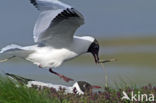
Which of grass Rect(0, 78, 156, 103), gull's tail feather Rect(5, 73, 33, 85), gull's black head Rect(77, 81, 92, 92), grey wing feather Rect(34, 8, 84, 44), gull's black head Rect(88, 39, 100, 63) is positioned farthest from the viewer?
gull's black head Rect(88, 39, 100, 63)

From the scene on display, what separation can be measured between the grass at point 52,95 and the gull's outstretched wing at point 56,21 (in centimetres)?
101

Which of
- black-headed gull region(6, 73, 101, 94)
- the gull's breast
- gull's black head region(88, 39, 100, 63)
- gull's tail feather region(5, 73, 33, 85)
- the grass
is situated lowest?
the grass

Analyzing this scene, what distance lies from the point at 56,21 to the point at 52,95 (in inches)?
56.1

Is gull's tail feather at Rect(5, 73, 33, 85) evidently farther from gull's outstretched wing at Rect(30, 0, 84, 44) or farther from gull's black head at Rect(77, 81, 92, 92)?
gull's black head at Rect(77, 81, 92, 92)

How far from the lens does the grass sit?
24.6 feet

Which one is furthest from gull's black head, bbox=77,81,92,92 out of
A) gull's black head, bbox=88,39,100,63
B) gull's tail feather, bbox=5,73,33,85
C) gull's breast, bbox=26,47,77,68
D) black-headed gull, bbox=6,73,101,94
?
gull's tail feather, bbox=5,73,33,85

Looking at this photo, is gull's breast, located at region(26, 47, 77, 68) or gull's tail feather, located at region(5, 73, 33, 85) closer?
gull's tail feather, located at region(5, 73, 33, 85)

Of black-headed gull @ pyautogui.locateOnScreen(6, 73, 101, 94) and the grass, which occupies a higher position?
black-headed gull @ pyautogui.locateOnScreen(6, 73, 101, 94)

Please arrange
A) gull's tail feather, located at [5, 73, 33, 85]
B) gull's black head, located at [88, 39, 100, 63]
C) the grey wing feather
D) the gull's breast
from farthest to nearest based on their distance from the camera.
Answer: gull's black head, located at [88, 39, 100, 63]
the gull's breast
gull's tail feather, located at [5, 73, 33, 85]
the grey wing feather

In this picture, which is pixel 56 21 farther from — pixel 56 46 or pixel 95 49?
pixel 95 49

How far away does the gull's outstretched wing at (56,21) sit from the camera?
8.53 meters

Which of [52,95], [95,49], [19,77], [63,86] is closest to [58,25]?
[63,86]

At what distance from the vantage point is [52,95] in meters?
8.34

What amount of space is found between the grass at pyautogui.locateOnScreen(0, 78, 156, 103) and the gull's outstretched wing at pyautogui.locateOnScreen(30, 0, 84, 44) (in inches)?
39.6
